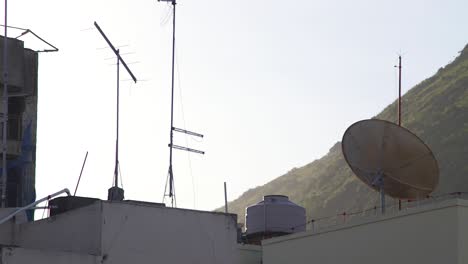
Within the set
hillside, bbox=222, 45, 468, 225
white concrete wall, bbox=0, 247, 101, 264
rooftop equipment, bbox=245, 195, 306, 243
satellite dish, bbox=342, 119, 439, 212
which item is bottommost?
white concrete wall, bbox=0, 247, 101, 264

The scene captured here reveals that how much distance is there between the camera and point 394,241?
82.1 feet

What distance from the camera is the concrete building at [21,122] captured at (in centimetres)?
3834

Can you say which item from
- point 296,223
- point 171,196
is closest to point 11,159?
point 171,196

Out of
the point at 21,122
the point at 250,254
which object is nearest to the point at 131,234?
the point at 250,254

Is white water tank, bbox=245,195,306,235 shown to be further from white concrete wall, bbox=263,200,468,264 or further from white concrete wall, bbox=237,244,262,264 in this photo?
white concrete wall, bbox=263,200,468,264

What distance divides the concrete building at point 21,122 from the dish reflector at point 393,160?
595 inches

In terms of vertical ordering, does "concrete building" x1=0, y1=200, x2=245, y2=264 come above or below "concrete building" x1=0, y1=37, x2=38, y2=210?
below

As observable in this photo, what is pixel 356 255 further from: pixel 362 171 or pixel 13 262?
pixel 13 262

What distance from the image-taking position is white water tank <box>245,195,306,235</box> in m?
35.8

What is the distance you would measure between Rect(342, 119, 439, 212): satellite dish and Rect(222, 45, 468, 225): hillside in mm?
74830

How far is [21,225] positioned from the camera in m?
29.5

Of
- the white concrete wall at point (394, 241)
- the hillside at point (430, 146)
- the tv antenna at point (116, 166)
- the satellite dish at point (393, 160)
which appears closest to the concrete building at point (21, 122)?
the tv antenna at point (116, 166)

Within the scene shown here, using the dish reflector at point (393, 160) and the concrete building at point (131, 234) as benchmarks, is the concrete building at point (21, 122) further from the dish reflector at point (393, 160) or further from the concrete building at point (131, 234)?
the dish reflector at point (393, 160)

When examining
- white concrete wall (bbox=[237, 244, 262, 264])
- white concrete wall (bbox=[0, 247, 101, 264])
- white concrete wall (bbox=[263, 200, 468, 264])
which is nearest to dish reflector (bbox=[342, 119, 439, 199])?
white concrete wall (bbox=[263, 200, 468, 264])
